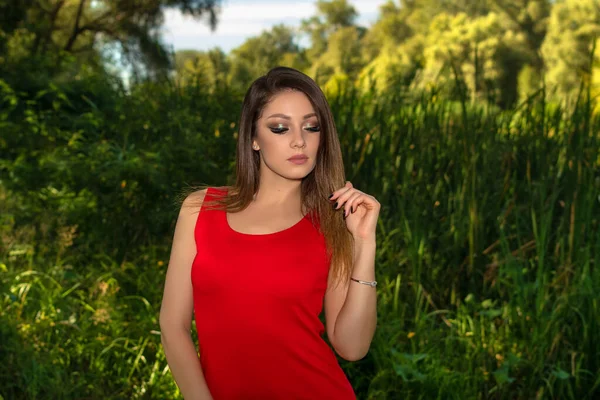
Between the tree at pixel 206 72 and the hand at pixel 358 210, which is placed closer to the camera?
the hand at pixel 358 210

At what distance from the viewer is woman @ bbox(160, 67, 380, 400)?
1.88 metres

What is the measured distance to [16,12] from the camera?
511 inches

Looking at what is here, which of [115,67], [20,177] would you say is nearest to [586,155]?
[20,177]

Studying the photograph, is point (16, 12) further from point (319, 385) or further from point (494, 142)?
point (319, 385)

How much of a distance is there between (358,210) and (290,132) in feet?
0.87

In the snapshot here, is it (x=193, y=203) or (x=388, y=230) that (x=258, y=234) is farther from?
(x=388, y=230)

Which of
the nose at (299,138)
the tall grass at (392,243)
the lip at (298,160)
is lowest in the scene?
the tall grass at (392,243)

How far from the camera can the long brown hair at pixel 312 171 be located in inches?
78.2

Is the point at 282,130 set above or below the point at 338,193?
above

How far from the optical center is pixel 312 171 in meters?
2.13

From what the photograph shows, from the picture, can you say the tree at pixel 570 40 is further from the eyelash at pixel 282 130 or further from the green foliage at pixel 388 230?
the eyelash at pixel 282 130

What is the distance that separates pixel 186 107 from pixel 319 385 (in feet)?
14.1

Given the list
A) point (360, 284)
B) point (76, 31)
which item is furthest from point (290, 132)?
point (76, 31)

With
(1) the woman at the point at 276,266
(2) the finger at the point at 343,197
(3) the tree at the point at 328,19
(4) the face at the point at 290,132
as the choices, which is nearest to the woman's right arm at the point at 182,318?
(1) the woman at the point at 276,266
